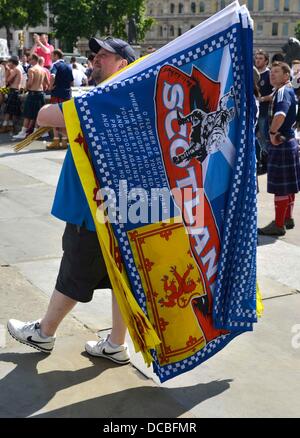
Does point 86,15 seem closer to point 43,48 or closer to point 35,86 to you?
point 43,48

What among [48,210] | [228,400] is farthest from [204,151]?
[48,210]

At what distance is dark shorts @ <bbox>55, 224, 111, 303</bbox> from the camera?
340cm

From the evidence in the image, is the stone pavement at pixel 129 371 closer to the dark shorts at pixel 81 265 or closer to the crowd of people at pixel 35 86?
the dark shorts at pixel 81 265

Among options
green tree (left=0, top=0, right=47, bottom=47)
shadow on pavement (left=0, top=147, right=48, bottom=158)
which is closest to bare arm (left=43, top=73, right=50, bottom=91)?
shadow on pavement (left=0, top=147, right=48, bottom=158)

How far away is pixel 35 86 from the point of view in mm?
13398

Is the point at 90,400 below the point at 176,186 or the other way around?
below

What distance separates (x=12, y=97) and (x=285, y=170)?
377 inches

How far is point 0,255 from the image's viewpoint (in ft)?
18.6

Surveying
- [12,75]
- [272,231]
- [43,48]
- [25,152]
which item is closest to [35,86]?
[12,75]

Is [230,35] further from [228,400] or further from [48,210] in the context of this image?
[48,210]

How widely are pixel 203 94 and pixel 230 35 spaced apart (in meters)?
0.30

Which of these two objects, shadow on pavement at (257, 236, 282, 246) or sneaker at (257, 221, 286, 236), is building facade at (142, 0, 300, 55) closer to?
sneaker at (257, 221, 286, 236)

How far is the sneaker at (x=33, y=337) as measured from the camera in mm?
3715
